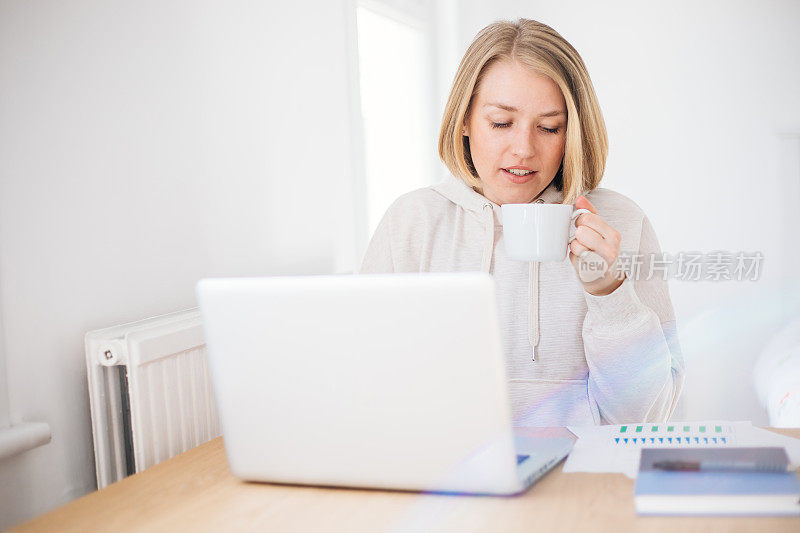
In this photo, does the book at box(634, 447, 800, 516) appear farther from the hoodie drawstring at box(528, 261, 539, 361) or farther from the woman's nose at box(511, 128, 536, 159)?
the woman's nose at box(511, 128, 536, 159)

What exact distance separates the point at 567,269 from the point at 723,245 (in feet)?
5.28

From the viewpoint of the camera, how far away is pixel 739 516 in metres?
0.71

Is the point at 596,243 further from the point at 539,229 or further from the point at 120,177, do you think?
the point at 120,177

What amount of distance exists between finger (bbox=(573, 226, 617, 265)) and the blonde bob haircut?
37 cm

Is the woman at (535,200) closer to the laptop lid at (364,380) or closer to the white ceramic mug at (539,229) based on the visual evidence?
the white ceramic mug at (539,229)

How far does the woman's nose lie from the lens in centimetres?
133

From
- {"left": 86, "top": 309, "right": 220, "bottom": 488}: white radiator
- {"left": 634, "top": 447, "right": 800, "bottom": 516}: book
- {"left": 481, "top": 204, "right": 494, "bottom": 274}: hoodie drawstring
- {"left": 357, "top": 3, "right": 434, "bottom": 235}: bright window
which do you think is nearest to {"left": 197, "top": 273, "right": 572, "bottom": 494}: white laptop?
{"left": 634, "top": 447, "right": 800, "bottom": 516}: book

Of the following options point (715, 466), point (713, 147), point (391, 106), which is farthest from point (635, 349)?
point (713, 147)

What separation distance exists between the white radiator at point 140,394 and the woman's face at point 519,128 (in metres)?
0.65

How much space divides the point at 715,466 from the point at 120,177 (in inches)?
41.9

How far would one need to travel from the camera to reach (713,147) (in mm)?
2713

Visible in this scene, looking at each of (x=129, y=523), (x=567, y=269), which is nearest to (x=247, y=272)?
(x=567, y=269)

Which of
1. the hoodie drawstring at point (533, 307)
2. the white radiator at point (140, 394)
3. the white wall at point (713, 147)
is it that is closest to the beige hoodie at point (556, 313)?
the hoodie drawstring at point (533, 307)

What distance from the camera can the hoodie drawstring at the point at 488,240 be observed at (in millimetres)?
1402
